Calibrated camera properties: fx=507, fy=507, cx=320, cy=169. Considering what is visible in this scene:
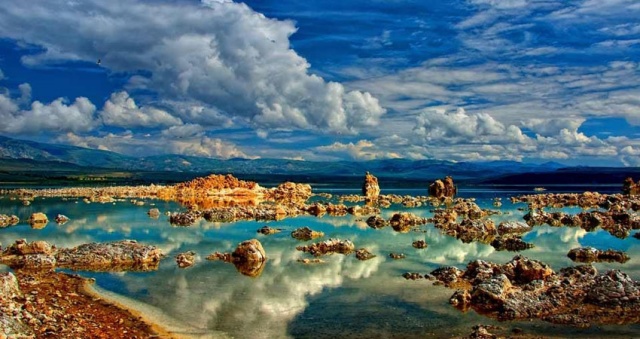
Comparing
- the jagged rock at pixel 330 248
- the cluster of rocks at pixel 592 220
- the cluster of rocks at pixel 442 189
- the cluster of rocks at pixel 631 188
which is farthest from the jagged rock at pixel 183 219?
the cluster of rocks at pixel 631 188

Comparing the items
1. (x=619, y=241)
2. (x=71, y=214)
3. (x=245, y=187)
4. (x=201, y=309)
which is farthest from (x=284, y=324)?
(x=245, y=187)

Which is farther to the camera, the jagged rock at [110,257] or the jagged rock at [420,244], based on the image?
the jagged rock at [420,244]

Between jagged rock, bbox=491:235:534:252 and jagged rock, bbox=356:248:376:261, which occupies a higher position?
jagged rock, bbox=491:235:534:252

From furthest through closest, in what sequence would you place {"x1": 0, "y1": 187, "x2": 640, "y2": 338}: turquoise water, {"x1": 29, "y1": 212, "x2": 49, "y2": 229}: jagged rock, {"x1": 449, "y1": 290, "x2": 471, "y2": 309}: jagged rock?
{"x1": 29, "y1": 212, "x2": 49, "y2": 229}: jagged rock → {"x1": 449, "y1": 290, "x2": 471, "y2": 309}: jagged rock → {"x1": 0, "y1": 187, "x2": 640, "y2": 338}: turquoise water

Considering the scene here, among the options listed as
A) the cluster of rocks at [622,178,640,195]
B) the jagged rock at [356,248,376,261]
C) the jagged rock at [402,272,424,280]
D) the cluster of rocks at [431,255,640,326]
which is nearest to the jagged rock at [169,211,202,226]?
the jagged rock at [356,248,376,261]

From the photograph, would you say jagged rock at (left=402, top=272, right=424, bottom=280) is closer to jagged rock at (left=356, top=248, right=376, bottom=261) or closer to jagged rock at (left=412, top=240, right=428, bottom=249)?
jagged rock at (left=356, top=248, right=376, bottom=261)

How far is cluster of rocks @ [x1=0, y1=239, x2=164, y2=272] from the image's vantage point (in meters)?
31.9

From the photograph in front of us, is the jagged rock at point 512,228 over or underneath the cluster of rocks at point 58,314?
over

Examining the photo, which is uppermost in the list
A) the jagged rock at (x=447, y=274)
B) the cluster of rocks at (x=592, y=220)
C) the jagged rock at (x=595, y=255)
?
the cluster of rocks at (x=592, y=220)

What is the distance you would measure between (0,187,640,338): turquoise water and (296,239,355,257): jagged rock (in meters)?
1.22

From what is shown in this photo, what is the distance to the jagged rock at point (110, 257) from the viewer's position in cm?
3222

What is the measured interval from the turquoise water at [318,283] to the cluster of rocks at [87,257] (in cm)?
155

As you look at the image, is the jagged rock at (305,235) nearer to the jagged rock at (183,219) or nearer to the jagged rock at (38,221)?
the jagged rock at (183,219)

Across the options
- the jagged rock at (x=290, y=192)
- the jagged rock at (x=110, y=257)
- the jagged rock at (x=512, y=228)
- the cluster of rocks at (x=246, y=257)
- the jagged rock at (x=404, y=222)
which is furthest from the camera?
Result: the jagged rock at (x=290, y=192)
